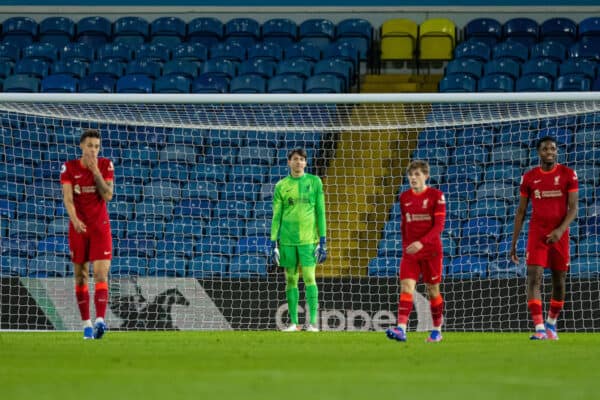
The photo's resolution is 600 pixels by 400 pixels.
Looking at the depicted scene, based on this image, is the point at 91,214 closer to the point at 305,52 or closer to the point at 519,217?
the point at 519,217

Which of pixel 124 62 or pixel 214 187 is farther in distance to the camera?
pixel 124 62

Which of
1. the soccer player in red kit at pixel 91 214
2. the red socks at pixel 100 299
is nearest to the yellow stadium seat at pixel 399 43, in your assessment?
the soccer player in red kit at pixel 91 214

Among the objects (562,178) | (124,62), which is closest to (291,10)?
(124,62)

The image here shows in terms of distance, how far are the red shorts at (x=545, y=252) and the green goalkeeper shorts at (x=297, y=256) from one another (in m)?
2.48

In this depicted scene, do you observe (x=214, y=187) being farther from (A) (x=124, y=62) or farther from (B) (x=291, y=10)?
(B) (x=291, y=10)

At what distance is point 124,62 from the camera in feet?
59.6

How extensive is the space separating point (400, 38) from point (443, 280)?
7.15 meters

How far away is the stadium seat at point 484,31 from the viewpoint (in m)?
18.3

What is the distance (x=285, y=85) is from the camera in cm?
1664

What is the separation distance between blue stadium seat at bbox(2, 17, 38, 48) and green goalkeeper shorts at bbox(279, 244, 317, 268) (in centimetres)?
934

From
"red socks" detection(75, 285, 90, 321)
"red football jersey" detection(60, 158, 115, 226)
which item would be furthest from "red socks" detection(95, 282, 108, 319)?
"red football jersey" detection(60, 158, 115, 226)

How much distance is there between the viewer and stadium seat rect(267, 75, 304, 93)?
16609 millimetres

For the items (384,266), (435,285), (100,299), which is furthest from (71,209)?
(384,266)

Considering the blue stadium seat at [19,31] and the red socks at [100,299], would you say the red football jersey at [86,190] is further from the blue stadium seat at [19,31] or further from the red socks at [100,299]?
the blue stadium seat at [19,31]
